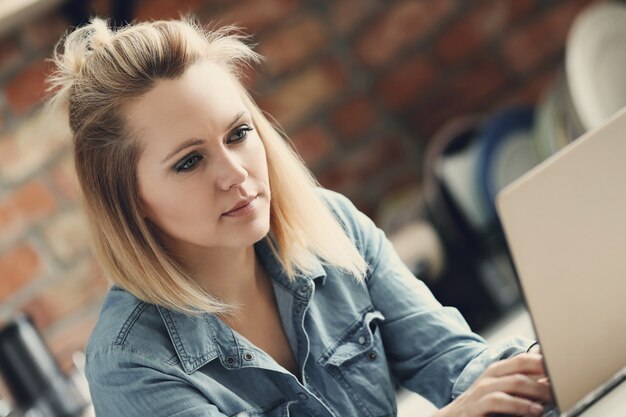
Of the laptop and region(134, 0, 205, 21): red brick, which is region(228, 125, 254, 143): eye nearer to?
the laptop

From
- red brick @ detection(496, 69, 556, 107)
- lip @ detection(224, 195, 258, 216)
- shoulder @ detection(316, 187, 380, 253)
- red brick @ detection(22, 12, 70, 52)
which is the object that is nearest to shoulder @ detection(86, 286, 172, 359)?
lip @ detection(224, 195, 258, 216)

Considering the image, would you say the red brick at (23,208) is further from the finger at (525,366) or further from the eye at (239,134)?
the finger at (525,366)

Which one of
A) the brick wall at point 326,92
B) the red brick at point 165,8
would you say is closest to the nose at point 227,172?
the brick wall at point 326,92

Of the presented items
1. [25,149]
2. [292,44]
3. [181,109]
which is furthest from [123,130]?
[292,44]

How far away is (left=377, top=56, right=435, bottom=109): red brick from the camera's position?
1.86 meters

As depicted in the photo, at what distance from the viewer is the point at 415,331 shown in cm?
103

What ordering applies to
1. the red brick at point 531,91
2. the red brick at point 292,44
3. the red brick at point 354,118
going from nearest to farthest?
the red brick at point 292,44 → the red brick at point 354,118 → the red brick at point 531,91

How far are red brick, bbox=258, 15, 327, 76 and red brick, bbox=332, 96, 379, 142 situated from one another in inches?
5.7

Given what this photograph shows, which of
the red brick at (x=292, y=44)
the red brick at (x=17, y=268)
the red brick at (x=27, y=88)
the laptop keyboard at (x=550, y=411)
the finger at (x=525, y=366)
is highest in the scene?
the red brick at (x=27, y=88)

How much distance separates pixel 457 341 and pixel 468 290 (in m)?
0.66

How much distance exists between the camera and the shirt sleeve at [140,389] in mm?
874

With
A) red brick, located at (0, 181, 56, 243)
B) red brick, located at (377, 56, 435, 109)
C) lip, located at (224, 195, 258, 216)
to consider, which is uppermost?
red brick, located at (0, 181, 56, 243)

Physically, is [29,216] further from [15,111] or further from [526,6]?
[526,6]

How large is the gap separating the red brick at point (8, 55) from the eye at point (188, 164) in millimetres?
728
